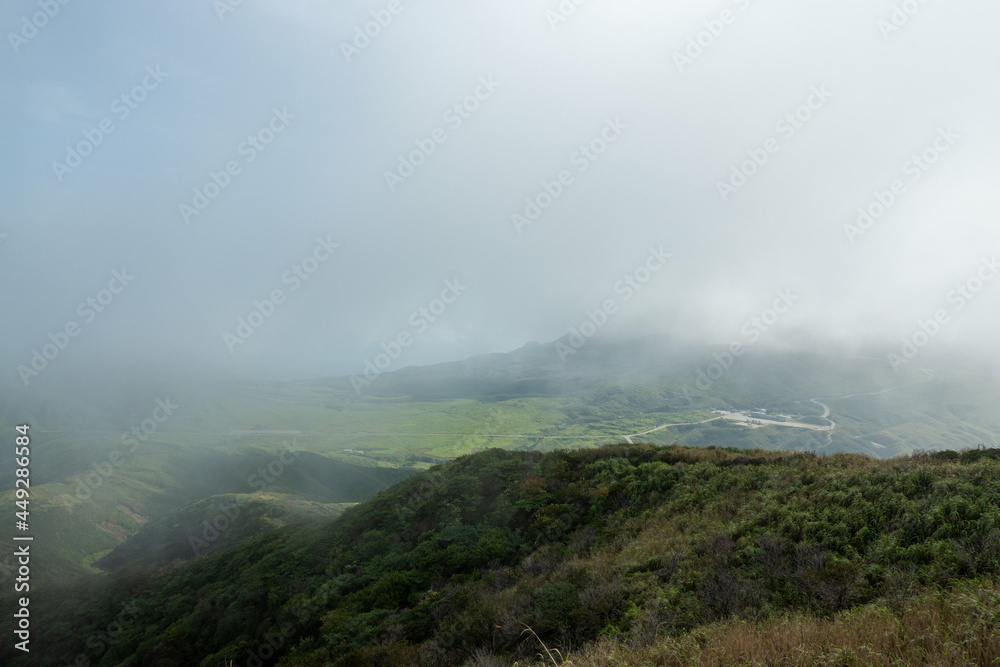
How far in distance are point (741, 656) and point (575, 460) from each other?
74.2ft

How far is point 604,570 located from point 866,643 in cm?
888

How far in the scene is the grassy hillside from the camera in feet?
28.7

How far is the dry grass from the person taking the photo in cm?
511

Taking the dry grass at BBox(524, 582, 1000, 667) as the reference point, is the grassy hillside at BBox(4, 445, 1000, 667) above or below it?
below

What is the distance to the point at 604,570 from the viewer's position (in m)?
13.7

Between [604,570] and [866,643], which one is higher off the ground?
[866,643]

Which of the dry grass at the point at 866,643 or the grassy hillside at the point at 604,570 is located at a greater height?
A: the dry grass at the point at 866,643

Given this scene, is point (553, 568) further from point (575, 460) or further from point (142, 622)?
point (142, 622)

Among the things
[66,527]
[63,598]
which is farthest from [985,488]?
[66,527]

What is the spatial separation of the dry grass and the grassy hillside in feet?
0.18

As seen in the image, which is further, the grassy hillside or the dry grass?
the grassy hillside

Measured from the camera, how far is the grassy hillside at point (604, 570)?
28.7 feet

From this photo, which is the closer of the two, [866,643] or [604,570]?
[866,643]

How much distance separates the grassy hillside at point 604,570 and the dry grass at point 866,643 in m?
0.06
